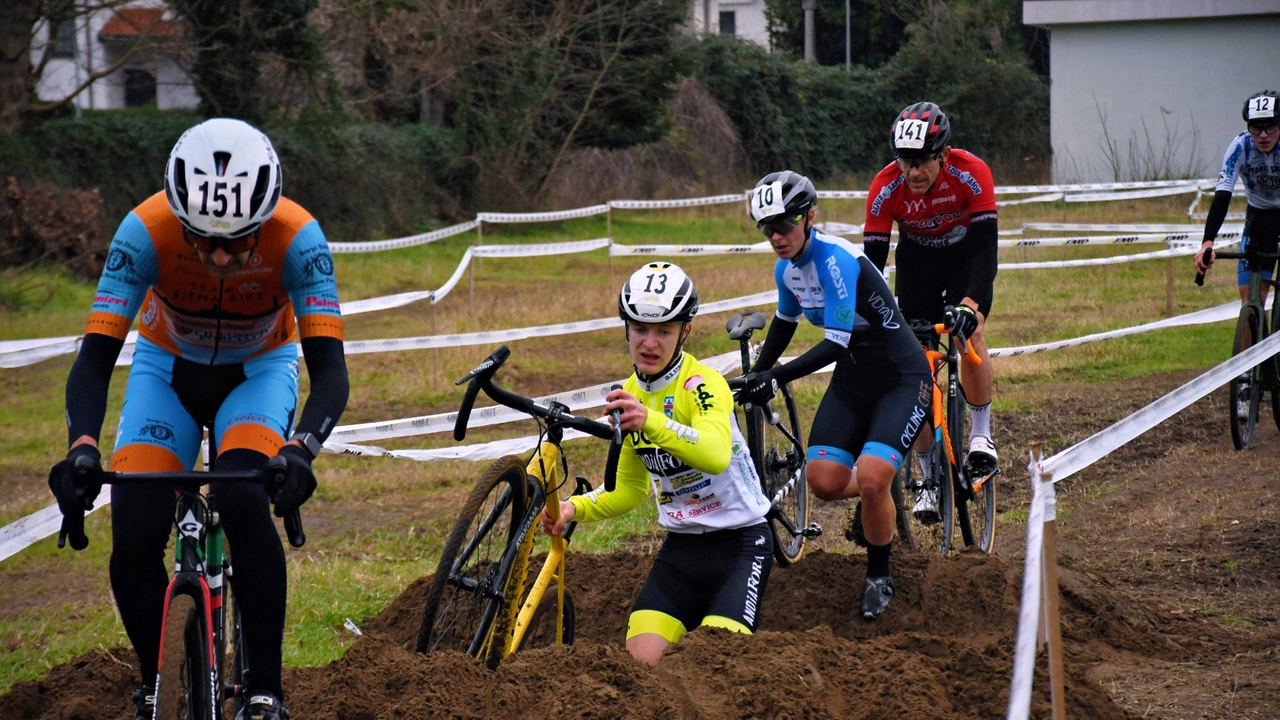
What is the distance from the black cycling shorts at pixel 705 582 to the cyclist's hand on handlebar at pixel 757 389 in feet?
2.34

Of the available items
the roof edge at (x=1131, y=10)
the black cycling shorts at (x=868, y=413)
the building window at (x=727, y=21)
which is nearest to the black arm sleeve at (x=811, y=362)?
the black cycling shorts at (x=868, y=413)

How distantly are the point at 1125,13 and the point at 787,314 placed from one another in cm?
2847

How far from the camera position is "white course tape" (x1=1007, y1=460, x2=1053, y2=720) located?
292 cm

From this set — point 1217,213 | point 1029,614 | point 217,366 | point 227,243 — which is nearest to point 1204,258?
point 1217,213

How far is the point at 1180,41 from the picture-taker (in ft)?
102

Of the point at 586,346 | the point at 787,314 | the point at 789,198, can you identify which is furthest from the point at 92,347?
the point at 586,346

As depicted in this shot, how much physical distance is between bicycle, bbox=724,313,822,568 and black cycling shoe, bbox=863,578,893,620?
68 cm

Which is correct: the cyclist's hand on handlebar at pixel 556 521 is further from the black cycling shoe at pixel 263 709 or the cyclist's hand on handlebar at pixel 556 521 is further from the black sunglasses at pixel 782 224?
the black sunglasses at pixel 782 224

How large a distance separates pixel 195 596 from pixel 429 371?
9.67 m

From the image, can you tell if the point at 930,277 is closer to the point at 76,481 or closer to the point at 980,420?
the point at 980,420

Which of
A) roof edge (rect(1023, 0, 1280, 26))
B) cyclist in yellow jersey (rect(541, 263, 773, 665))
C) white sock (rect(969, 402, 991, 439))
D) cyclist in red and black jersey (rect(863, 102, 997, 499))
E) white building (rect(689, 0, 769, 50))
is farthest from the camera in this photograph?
white building (rect(689, 0, 769, 50))

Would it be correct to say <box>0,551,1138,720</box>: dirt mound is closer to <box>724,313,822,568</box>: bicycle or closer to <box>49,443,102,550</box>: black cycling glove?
<box>49,443,102,550</box>: black cycling glove

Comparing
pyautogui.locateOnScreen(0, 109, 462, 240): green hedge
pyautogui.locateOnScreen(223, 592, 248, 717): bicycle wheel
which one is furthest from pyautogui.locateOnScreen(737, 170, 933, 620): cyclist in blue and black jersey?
pyautogui.locateOnScreen(0, 109, 462, 240): green hedge

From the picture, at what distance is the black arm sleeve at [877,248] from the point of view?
7.38m
